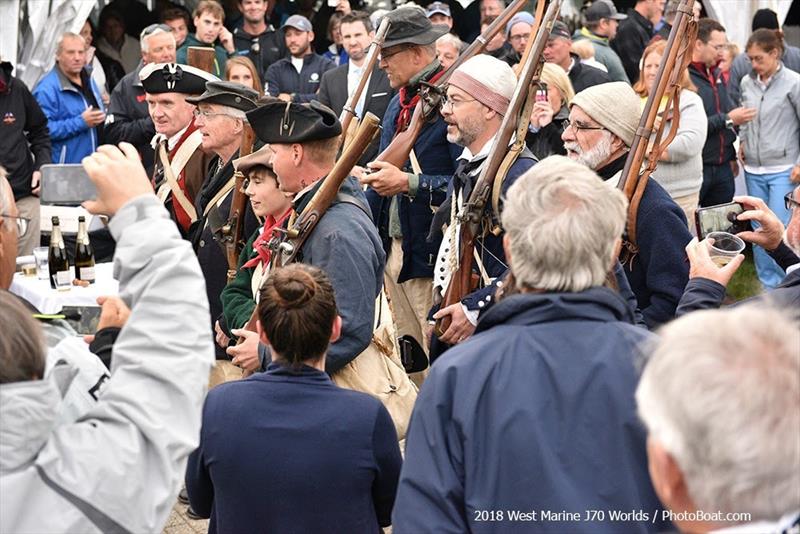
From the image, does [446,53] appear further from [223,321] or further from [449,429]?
[449,429]

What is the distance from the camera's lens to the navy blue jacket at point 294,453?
3.09m

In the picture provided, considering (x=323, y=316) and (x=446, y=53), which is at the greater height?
(x=323, y=316)

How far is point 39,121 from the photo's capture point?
30.3 ft

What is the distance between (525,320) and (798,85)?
7.78 metres

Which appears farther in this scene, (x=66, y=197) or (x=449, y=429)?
(x=66, y=197)

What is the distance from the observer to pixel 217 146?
569 centimetres

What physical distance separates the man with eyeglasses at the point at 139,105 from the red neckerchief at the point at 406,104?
320 centimetres

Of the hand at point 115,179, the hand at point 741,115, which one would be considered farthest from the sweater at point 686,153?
the hand at point 115,179

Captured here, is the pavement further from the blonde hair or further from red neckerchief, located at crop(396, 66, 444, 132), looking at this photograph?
the blonde hair

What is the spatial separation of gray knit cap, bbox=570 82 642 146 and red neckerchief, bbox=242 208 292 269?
131 cm

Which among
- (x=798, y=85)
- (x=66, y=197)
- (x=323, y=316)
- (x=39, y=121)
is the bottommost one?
(x=39, y=121)

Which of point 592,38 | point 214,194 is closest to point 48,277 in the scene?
point 214,194

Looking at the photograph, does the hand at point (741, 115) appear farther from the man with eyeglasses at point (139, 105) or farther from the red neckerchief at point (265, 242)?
the red neckerchief at point (265, 242)

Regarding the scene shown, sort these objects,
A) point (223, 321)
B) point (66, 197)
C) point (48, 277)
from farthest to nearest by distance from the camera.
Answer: point (48, 277)
point (223, 321)
point (66, 197)
